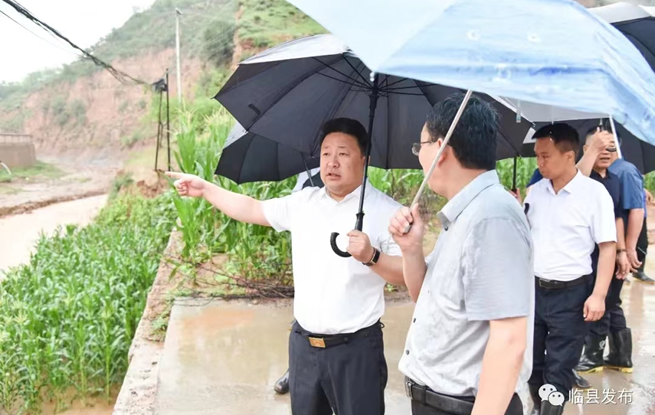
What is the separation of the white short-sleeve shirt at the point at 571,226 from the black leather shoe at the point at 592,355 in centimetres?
114

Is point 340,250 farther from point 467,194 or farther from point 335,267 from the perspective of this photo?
point 467,194

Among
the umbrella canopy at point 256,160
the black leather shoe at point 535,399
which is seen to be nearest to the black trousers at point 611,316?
the black leather shoe at point 535,399

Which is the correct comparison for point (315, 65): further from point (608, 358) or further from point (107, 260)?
point (107, 260)

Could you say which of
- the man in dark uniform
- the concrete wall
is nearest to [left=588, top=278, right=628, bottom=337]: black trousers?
the man in dark uniform

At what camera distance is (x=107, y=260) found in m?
7.71

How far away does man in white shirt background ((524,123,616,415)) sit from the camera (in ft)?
8.98

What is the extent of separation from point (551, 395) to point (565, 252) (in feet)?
2.20

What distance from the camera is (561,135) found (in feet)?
8.93

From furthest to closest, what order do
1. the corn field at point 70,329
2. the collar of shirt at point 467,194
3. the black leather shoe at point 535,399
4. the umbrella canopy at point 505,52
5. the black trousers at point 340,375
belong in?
1. the corn field at point 70,329
2. the black leather shoe at point 535,399
3. the black trousers at point 340,375
4. the collar of shirt at point 467,194
5. the umbrella canopy at point 505,52

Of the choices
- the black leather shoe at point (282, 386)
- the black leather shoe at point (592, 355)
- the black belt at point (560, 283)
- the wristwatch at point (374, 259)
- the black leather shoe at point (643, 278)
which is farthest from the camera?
the black leather shoe at point (643, 278)

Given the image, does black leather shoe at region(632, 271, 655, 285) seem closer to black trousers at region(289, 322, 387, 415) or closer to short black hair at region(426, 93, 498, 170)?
black trousers at region(289, 322, 387, 415)

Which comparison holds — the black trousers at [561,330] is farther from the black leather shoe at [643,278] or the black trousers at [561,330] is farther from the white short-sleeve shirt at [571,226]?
the black leather shoe at [643,278]

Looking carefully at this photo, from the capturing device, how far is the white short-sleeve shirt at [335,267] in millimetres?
2135

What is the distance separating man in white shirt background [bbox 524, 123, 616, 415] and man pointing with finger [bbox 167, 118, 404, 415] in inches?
39.5
